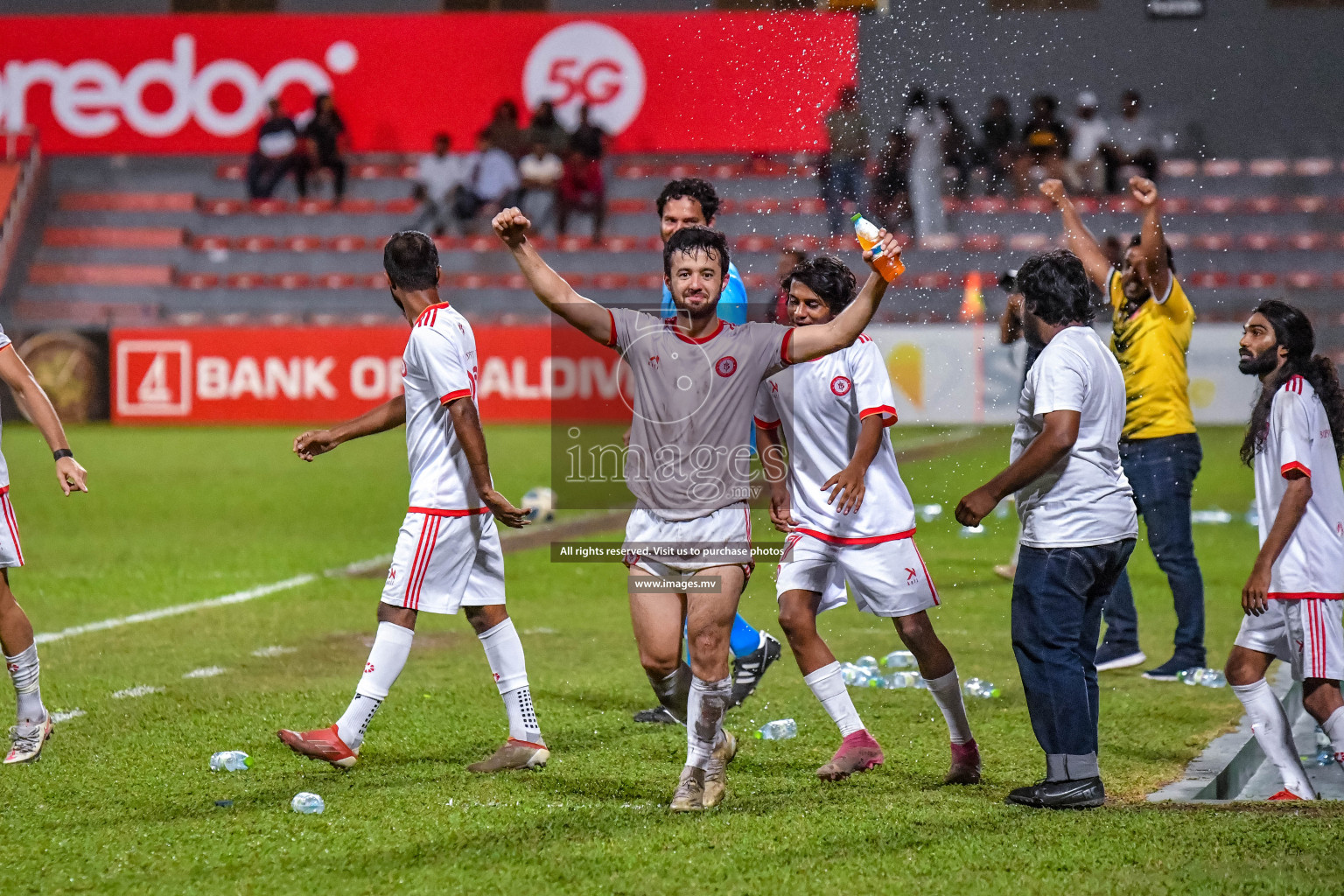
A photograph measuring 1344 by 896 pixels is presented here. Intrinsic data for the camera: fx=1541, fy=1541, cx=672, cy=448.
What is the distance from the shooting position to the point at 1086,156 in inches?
1003

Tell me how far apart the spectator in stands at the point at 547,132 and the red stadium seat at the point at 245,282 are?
538 cm

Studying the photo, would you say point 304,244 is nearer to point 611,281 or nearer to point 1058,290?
point 611,281

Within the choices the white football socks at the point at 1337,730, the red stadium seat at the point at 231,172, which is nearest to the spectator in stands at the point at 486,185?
the red stadium seat at the point at 231,172

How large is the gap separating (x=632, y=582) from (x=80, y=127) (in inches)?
1088

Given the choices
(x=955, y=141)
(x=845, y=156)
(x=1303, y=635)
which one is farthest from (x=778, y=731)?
(x=955, y=141)

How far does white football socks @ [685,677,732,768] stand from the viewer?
4.98m

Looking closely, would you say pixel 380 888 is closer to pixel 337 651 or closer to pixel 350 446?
pixel 337 651

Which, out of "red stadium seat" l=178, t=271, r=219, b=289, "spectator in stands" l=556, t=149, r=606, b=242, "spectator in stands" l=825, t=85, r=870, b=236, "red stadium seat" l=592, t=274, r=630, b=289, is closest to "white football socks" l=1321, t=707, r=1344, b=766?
"spectator in stands" l=825, t=85, r=870, b=236

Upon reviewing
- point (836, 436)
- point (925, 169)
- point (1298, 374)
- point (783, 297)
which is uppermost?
point (925, 169)

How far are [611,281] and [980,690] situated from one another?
64.5 ft

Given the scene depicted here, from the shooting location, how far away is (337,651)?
829 cm

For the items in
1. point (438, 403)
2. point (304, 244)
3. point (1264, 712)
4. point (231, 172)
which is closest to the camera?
point (1264, 712)

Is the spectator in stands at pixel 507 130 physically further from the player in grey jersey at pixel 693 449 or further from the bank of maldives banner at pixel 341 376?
the player in grey jersey at pixel 693 449

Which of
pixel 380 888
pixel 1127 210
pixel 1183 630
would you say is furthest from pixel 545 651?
pixel 1127 210
